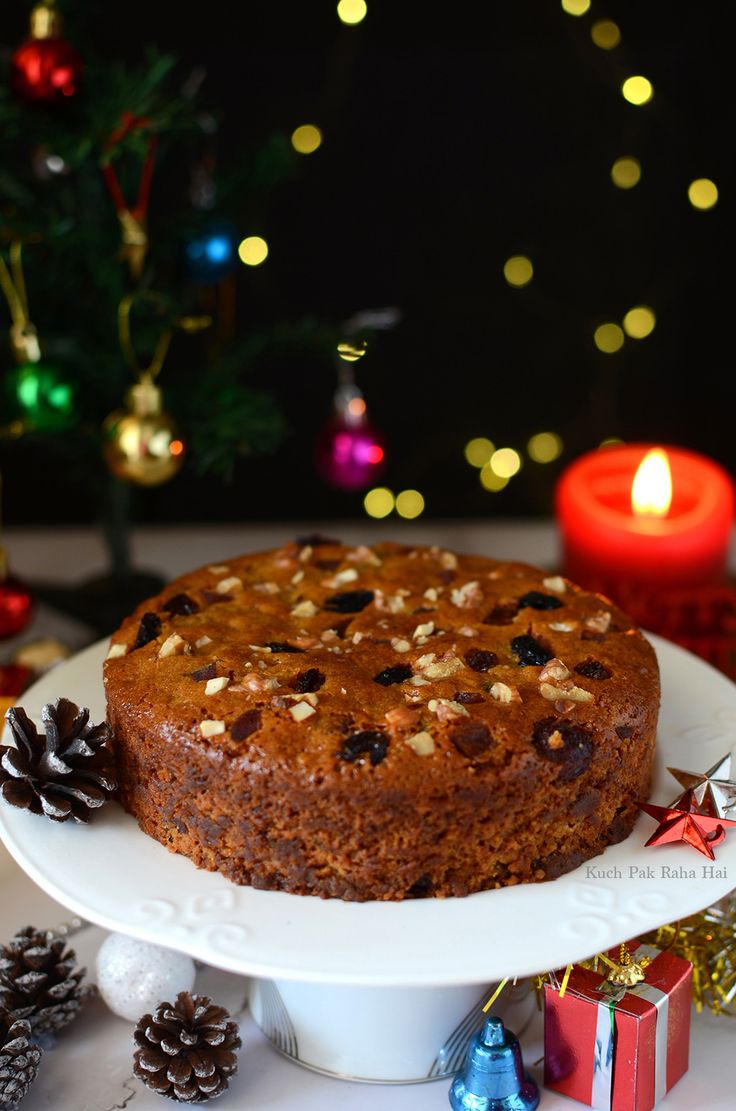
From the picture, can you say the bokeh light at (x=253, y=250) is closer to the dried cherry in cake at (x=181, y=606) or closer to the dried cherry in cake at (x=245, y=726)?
the dried cherry in cake at (x=181, y=606)

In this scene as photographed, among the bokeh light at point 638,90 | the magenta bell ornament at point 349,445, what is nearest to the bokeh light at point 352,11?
the bokeh light at point 638,90

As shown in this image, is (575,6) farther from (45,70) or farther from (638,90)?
(45,70)

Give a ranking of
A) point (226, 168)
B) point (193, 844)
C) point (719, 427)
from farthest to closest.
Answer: point (719, 427) < point (226, 168) < point (193, 844)

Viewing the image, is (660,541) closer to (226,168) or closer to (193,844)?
(226,168)

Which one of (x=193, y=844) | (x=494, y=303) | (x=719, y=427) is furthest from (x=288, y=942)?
(x=719, y=427)

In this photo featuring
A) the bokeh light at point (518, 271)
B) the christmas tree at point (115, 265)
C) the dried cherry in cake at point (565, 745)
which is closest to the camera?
the dried cherry in cake at point (565, 745)

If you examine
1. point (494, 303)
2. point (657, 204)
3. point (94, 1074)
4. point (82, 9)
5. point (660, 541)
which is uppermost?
point (82, 9)

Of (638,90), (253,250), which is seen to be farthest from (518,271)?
(253,250)
